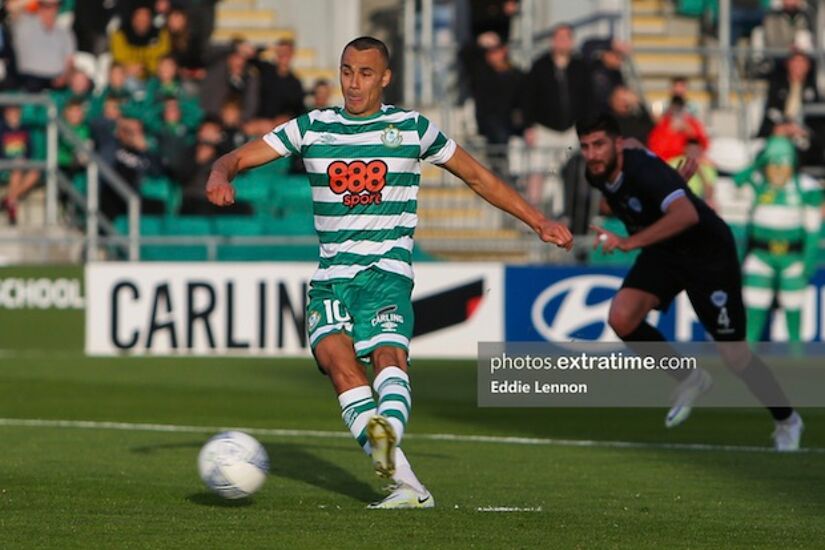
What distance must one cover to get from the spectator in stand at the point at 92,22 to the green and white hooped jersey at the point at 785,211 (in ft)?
29.5

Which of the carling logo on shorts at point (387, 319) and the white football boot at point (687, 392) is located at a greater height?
the carling logo on shorts at point (387, 319)

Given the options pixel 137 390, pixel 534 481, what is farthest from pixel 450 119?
pixel 534 481

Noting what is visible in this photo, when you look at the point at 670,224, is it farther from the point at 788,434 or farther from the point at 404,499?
the point at 404,499

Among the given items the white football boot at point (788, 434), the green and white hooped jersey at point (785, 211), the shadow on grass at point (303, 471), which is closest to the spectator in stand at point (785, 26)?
the green and white hooped jersey at point (785, 211)

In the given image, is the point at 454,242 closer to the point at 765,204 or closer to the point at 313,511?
the point at 765,204

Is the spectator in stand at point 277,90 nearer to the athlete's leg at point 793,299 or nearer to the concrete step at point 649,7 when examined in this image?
the athlete's leg at point 793,299

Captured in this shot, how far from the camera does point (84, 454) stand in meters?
12.0

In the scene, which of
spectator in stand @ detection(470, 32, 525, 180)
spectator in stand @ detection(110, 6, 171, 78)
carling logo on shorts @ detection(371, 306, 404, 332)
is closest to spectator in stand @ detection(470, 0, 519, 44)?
spectator in stand @ detection(470, 32, 525, 180)

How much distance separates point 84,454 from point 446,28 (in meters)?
17.9

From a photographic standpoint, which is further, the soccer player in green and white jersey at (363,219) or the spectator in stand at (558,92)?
the spectator in stand at (558,92)

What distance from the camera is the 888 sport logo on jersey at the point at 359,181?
930 cm

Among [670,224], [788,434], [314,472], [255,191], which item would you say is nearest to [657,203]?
[670,224]

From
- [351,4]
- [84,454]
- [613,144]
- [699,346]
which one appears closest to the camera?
[84,454]

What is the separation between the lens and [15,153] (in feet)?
77.0
